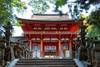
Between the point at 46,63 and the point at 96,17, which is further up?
the point at 96,17

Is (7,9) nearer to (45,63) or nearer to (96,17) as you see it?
(45,63)

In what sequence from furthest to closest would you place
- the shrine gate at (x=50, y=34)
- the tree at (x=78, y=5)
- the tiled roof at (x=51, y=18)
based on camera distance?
the tiled roof at (x=51, y=18), the shrine gate at (x=50, y=34), the tree at (x=78, y=5)

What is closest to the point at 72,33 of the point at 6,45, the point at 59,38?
the point at 59,38

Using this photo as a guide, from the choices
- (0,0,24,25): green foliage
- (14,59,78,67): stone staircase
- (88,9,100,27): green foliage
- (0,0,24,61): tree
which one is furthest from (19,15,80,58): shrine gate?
(88,9,100,27): green foliage

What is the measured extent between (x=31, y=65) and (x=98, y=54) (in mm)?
4409

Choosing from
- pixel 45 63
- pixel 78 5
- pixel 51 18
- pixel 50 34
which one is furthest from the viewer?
pixel 51 18

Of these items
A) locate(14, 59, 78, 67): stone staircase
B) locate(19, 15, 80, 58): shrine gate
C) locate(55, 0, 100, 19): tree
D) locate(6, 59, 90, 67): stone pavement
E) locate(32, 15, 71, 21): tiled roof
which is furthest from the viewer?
locate(32, 15, 71, 21): tiled roof

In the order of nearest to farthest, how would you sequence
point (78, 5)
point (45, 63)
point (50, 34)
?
point (78, 5) < point (45, 63) < point (50, 34)

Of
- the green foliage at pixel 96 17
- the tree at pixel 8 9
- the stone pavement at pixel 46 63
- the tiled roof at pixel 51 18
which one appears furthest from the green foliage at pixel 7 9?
the tiled roof at pixel 51 18

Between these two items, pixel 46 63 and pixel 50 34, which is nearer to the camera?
pixel 46 63

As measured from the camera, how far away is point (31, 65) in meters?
14.9

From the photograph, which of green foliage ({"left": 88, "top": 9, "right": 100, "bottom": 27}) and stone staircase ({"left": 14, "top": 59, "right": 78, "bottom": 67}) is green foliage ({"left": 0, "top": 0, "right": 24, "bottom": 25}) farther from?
green foliage ({"left": 88, "top": 9, "right": 100, "bottom": 27})

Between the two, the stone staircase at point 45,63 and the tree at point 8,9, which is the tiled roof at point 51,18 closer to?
the stone staircase at point 45,63

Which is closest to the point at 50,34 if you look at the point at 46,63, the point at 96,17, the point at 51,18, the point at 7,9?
the point at 51,18
